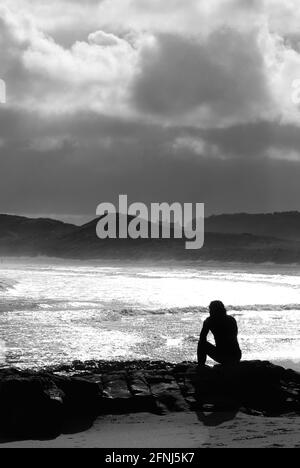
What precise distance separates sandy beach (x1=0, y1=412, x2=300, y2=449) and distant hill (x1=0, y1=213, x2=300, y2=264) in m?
68.8

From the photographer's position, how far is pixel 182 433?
592 cm

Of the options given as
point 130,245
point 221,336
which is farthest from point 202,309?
point 130,245

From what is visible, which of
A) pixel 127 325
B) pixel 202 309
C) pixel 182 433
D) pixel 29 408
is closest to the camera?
pixel 182 433

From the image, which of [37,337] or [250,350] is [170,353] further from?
[37,337]

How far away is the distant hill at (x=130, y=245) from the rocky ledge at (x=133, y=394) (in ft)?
223

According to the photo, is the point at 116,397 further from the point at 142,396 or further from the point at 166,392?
the point at 166,392

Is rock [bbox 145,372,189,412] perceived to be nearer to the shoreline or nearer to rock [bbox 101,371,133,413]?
the shoreline

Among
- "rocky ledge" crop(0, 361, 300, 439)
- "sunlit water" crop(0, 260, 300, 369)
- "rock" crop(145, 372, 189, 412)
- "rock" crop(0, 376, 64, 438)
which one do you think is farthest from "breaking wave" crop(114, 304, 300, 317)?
"rock" crop(0, 376, 64, 438)

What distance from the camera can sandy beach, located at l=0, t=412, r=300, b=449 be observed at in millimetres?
5566

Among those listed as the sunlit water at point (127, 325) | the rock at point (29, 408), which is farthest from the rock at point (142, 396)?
the sunlit water at point (127, 325)

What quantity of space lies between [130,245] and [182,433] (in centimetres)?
10546

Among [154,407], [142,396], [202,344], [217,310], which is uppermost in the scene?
[217,310]

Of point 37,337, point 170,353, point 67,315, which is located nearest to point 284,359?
point 170,353
